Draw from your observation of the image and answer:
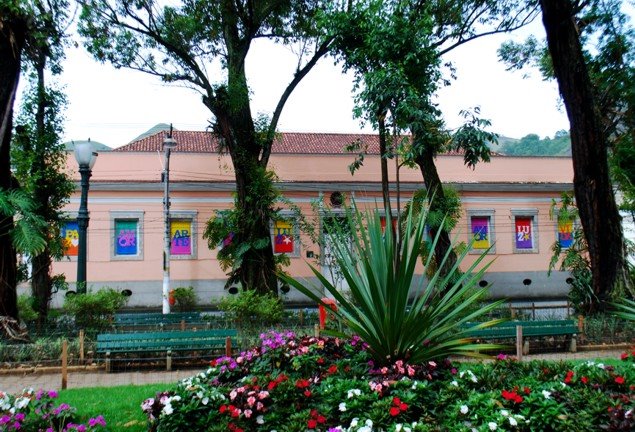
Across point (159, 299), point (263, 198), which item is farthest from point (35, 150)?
point (159, 299)

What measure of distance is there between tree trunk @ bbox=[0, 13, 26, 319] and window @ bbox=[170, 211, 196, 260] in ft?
36.4

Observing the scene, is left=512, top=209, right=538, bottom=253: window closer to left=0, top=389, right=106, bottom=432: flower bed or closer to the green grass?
the green grass

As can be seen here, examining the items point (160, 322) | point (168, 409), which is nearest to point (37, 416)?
point (168, 409)

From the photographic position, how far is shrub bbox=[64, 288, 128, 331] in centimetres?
1223

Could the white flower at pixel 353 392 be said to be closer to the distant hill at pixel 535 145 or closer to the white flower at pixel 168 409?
the white flower at pixel 168 409

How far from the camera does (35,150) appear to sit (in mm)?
13453

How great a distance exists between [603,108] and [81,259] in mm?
13909

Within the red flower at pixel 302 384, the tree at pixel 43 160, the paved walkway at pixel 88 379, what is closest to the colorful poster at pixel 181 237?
the tree at pixel 43 160

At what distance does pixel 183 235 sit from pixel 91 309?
32.0 feet

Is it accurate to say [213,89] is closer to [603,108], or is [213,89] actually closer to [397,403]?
[603,108]

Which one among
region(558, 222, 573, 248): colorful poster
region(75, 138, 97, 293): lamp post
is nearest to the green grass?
region(75, 138, 97, 293): lamp post

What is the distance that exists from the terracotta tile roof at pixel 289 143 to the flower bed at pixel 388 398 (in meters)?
18.7

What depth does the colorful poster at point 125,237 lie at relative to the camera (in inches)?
856

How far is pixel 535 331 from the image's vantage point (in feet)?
35.1
